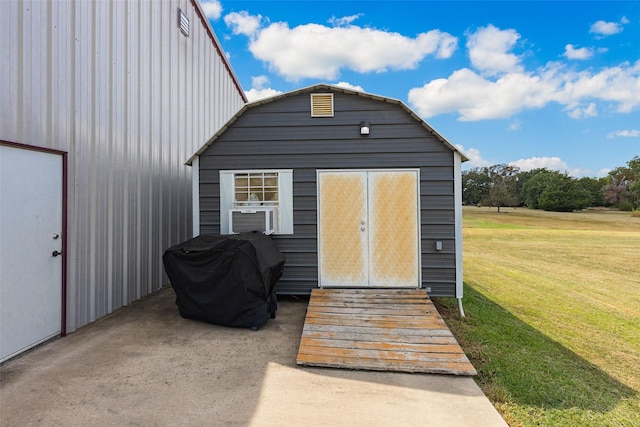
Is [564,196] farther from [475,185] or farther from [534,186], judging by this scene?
[475,185]

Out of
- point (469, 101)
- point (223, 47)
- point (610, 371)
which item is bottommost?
point (610, 371)

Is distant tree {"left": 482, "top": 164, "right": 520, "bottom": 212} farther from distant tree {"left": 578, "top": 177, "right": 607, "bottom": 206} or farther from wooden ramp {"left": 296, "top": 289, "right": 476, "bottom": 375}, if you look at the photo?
wooden ramp {"left": 296, "top": 289, "right": 476, "bottom": 375}

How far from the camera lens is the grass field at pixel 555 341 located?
2.49m

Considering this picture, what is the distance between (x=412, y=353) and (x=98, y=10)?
5845 millimetres

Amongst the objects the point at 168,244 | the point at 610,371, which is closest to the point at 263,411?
the point at 610,371

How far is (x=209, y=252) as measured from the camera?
3.95 metres

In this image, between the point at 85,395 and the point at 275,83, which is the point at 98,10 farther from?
the point at 275,83

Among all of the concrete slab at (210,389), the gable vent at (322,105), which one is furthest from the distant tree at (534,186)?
the concrete slab at (210,389)

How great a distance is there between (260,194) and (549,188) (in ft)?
168

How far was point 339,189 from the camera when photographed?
5016 millimetres

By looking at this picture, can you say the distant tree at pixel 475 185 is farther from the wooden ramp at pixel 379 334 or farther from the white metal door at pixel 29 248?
the white metal door at pixel 29 248

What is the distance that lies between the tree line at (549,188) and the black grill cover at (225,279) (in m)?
43.4

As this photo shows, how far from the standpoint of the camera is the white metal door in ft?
9.77

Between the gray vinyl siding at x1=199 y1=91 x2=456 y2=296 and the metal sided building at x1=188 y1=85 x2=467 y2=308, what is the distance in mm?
16
